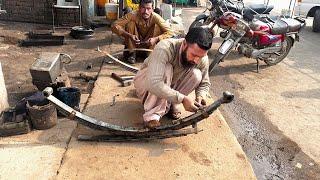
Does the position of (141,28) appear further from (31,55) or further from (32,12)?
(32,12)

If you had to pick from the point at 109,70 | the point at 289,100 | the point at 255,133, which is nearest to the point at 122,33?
the point at 109,70

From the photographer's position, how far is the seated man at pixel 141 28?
5.32 meters

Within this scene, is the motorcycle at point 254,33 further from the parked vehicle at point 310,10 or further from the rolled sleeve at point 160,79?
the parked vehicle at point 310,10

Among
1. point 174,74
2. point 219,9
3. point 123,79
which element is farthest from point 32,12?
point 174,74

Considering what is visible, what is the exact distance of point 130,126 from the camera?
3.71m

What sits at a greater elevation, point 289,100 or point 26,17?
point 26,17

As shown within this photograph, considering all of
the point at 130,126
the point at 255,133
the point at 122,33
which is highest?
the point at 122,33

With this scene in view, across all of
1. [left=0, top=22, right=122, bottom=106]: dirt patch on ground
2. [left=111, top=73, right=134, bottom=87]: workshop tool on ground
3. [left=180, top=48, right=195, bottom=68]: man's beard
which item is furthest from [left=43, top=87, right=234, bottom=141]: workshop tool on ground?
[left=0, top=22, right=122, bottom=106]: dirt patch on ground

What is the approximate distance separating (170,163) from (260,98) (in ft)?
9.89

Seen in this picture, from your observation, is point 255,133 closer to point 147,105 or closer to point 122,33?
point 147,105

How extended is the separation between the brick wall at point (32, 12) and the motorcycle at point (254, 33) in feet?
11.1

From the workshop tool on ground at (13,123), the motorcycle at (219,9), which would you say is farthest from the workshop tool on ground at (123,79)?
the motorcycle at (219,9)

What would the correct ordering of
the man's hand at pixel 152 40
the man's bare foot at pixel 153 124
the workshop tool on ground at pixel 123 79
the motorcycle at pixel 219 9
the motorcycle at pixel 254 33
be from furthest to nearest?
the motorcycle at pixel 219 9 → the motorcycle at pixel 254 33 → the man's hand at pixel 152 40 → the workshop tool on ground at pixel 123 79 → the man's bare foot at pixel 153 124

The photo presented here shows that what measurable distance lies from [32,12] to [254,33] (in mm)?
5243
